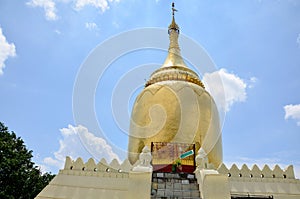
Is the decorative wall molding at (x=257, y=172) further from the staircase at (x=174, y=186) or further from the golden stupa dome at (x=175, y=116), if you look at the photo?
the staircase at (x=174, y=186)

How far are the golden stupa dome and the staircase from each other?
561cm

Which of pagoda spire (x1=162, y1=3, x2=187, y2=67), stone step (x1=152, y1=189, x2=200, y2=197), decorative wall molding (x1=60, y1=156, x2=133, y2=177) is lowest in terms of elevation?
stone step (x1=152, y1=189, x2=200, y2=197)

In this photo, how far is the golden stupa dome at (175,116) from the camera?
51.3ft

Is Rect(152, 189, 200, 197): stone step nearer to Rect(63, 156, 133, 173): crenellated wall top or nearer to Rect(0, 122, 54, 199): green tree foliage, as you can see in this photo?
Rect(63, 156, 133, 173): crenellated wall top

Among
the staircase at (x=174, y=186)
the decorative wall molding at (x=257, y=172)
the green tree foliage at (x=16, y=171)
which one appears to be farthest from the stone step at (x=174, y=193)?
the green tree foliage at (x=16, y=171)

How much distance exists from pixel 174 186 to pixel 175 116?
24.4ft

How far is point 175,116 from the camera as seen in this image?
632 inches

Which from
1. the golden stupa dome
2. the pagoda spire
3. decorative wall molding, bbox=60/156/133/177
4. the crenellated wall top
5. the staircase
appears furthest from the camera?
the pagoda spire

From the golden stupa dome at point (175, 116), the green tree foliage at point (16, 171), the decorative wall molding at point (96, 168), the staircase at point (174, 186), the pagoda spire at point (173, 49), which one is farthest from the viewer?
the pagoda spire at point (173, 49)

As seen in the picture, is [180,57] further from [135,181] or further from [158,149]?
[135,181]

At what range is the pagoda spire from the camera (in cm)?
2040

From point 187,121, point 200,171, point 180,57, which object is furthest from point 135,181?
point 180,57

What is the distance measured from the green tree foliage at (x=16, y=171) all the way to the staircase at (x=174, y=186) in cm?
868

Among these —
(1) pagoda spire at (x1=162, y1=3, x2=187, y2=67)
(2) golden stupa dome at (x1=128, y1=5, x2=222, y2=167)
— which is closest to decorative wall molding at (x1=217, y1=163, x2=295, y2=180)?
(2) golden stupa dome at (x1=128, y1=5, x2=222, y2=167)
